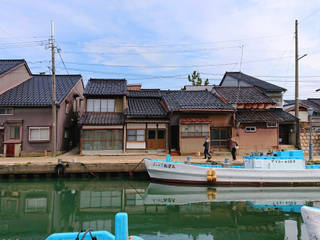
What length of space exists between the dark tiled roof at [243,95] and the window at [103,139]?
11253 mm

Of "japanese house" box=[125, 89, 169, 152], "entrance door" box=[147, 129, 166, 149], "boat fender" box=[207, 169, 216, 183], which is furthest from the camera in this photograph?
"entrance door" box=[147, 129, 166, 149]

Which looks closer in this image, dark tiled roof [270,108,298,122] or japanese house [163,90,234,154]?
japanese house [163,90,234,154]

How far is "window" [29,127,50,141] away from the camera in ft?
61.2

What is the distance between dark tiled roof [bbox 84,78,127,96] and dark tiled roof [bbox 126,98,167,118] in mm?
1626

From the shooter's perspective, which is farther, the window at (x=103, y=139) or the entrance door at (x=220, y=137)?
the entrance door at (x=220, y=137)

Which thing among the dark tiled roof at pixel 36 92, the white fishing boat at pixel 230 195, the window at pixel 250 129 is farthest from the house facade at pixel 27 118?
the window at pixel 250 129

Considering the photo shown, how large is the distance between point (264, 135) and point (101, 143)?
590 inches

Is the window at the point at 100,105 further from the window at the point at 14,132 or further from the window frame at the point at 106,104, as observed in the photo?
the window at the point at 14,132

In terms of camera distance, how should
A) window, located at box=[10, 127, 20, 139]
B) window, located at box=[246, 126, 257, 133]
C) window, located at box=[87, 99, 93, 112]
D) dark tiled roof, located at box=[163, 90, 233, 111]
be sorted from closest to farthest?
window, located at box=[10, 127, 20, 139]
dark tiled roof, located at box=[163, 90, 233, 111]
window, located at box=[246, 126, 257, 133]
window, located at box=[87, 99, 93, 112]

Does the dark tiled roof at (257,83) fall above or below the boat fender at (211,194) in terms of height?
above

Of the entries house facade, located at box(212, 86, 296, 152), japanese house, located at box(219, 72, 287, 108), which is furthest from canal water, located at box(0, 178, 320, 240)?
japanese house, located at box(219, 72, 287, 108)

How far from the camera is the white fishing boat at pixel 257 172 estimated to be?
13430 millimetres

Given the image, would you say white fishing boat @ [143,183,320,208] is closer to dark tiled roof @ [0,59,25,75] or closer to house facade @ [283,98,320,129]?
house facade @ [283,98,320,129]

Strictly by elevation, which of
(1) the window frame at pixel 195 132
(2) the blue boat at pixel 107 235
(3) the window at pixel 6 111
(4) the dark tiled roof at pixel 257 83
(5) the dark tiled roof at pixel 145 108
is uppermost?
(4) the dark tiled roof at pixel 257 83
